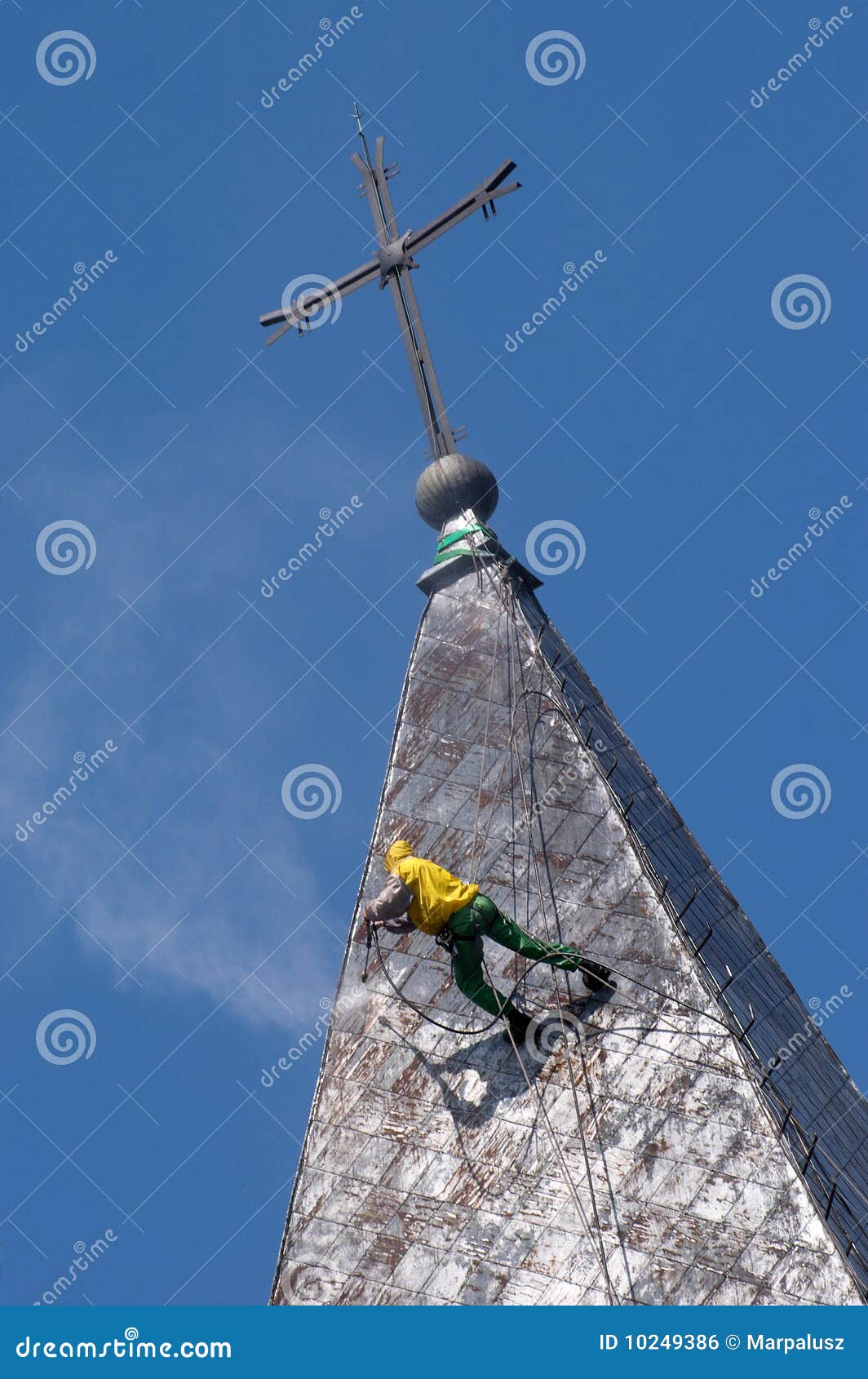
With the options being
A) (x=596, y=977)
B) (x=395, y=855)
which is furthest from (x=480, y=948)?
(x=596, y=977)

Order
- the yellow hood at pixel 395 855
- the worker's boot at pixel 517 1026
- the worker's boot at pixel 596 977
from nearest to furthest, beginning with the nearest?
the yellow hood at pixel 395 855, the worker's boot at pixel 517 1026, the worker's boot at pixel 596 977

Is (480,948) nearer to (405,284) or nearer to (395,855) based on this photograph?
(395,855)

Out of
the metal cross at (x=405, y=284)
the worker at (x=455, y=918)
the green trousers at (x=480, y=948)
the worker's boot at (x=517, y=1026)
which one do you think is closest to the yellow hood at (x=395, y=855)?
the worker at (x=455, y=918)

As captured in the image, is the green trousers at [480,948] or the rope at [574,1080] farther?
the green trousers at [480,948]

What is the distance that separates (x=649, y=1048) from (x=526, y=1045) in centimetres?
136

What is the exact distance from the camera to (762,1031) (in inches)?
1017

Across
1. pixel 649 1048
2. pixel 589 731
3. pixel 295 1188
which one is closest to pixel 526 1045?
pixel 649 1048

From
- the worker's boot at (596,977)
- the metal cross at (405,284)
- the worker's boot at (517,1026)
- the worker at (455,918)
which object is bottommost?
the worker's boot at (517,1026)

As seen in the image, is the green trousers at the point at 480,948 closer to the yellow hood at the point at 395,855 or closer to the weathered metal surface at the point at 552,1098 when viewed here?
the weathered metal surface at the point at 552,1098

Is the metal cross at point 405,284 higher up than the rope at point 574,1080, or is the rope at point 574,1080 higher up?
the metal cross at point 405,284

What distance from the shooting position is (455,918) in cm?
2372

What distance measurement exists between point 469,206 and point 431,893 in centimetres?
1304

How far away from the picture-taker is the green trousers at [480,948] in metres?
23.7

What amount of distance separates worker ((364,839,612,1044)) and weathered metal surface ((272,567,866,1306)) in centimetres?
73
